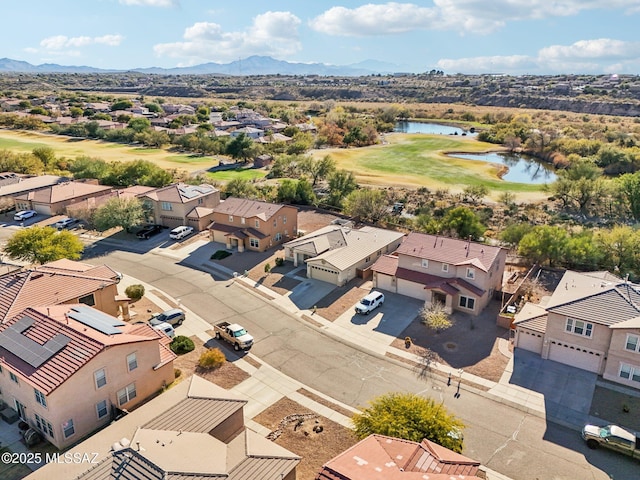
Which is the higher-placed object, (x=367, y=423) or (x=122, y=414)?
(x=367, y=423)

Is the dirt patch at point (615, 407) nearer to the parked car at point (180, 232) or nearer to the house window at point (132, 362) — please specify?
the house window at point (132, 362)

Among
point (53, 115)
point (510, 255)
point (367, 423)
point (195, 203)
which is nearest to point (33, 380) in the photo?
point (367, 423)

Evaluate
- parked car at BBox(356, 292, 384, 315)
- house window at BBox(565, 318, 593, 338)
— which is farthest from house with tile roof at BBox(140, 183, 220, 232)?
house window at BBox(565, 318, 593, 338)

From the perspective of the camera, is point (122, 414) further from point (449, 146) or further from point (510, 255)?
point (449, 146)

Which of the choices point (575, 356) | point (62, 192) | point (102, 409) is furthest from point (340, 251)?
point (62, 192)

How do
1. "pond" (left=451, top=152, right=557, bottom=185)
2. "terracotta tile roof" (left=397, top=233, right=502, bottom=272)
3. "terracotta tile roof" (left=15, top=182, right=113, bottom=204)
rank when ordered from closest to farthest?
"terracotta tile roof" (left=397, top=233, right=502, bottom=272) < "terracotta tile roof" (left=15, top=182, right=113, bottom=204) < "pond" (left=451, top=152, right=557, bottom=185)

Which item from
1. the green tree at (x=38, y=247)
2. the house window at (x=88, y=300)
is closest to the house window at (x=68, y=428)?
the house window at (x=88, y=300)

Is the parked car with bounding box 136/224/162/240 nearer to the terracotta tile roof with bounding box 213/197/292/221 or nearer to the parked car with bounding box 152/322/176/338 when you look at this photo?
the terracotta tile roof with bounding box 213/197/292/221
